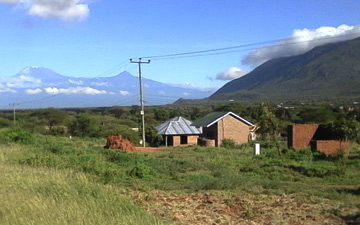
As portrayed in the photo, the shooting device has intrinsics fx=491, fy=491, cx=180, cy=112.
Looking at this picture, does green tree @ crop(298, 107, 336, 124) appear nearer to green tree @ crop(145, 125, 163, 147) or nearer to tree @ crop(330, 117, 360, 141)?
green tree @ crop(145, 125, 163, 147)

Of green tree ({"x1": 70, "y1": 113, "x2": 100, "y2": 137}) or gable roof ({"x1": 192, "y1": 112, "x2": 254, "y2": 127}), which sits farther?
green tree ({"x1": 70, "y1": 113, "x2": 100, "y2": 137})

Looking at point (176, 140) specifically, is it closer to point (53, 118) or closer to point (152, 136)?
point (152, 136)

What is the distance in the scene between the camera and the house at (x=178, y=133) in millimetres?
59156

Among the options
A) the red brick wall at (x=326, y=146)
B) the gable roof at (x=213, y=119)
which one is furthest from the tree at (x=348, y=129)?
the gable roof at (x=213, y=119)

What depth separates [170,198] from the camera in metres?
11.1

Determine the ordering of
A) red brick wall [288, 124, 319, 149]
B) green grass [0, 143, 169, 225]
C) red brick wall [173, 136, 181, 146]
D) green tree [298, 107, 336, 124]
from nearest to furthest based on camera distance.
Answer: green grass [0, 143, 169, 225] → red brick wall [288, 124, 319, 149] → red brick wall [173, 136, 181, 146] → green tree [298, 107, 336, 124]

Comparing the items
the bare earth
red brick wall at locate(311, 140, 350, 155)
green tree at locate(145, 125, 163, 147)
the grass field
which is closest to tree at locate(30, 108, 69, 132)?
green tree at locate(145, 125, 163, 147)

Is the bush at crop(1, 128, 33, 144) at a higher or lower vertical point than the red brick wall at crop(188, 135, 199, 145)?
higher

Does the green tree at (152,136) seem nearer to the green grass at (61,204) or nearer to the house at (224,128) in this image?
the house at (224,128)

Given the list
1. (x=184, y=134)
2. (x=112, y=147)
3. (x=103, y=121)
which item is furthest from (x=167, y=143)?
(x=112, y=147)

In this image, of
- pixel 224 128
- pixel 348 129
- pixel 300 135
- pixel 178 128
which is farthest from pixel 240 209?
pixel 178 128

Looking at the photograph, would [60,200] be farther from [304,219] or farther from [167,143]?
[167,143]

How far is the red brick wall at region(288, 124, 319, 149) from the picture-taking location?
3266 centimetres

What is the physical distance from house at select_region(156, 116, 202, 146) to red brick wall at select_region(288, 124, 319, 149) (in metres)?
27.3
